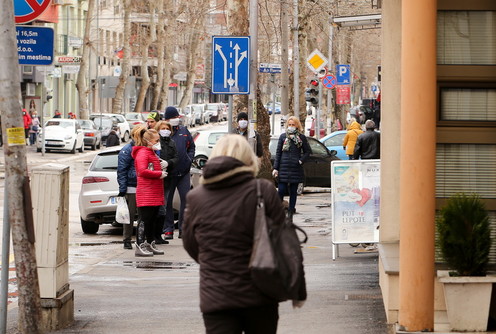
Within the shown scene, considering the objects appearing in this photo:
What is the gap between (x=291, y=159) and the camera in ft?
61.0

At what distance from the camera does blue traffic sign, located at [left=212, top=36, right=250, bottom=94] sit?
51.0 ft

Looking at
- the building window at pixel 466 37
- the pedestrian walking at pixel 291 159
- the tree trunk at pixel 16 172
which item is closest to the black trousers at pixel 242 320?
the tree trunk at pixel 16 172

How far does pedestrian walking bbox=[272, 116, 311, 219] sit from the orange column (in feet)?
36.5

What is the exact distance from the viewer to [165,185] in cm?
1581

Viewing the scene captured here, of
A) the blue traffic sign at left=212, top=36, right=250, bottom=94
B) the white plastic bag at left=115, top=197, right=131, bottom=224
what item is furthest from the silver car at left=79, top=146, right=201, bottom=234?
the blue traffic sign at left=212, top=36, right=250, bottom=94

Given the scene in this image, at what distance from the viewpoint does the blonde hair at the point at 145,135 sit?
1380 centimetres

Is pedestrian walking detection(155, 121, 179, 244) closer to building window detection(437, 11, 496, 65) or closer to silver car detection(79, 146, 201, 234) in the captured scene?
silver car detection(79, 146, 201, 234)

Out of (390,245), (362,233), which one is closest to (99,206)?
(362,233)

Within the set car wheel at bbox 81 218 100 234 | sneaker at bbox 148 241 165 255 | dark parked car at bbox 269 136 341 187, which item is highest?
dark parked car at bbox 269 136 341 187

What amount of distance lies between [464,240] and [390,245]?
2608 mm

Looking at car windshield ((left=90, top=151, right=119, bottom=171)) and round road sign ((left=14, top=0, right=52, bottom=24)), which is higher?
round road sign ((left=14, top=0, right=52, bottom=24))

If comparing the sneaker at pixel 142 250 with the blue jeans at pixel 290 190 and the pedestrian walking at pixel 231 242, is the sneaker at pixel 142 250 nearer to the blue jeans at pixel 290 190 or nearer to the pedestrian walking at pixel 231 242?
the blue jeans at pixel 290 190

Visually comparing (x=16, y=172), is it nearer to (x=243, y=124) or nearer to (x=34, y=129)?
(x=243, y=124)

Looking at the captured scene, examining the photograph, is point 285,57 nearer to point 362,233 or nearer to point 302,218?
point 302,218
